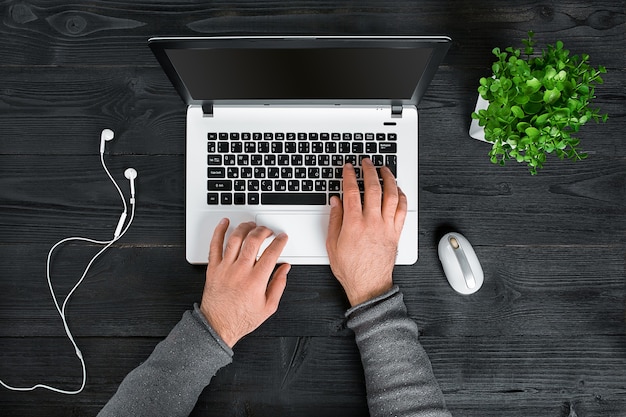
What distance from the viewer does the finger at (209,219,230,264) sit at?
3.18 ft

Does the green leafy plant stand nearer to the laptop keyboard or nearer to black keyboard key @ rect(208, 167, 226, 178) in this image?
the laptop keyboard

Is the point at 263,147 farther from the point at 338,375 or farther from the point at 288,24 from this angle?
the point at 338,375

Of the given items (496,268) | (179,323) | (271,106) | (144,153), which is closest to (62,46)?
(144,153)

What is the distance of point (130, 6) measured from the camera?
40.9 inches

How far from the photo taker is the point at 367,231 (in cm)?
97

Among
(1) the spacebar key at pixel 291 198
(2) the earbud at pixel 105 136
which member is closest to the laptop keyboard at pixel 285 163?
(1) the spacebar key at pixel 291 198

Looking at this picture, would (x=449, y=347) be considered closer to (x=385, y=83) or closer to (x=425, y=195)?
(x=425, y=195)

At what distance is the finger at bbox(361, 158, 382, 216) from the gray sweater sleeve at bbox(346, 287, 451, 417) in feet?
0.54

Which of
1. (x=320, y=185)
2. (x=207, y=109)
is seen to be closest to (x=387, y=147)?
(x=320, y=185)

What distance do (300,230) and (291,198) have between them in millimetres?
64

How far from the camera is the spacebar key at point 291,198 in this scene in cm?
98

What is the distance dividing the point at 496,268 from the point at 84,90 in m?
0.91

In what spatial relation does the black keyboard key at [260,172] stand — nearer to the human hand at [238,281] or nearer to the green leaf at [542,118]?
the human hand at [238,281]

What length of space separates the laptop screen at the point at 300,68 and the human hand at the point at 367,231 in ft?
0.49
